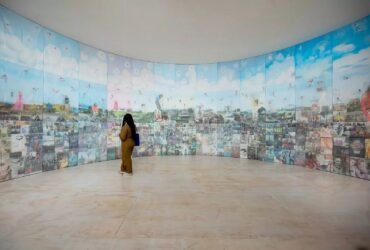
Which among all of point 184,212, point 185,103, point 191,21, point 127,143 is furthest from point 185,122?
point 184,212

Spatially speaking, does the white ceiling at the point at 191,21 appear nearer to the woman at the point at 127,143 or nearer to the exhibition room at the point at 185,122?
the exhibition room at the point at 185,122

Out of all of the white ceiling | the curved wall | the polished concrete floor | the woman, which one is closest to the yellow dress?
the woman

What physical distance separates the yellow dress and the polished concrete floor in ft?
2.05

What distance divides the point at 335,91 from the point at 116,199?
24.1 ft

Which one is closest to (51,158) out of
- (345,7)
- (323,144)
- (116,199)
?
(116,199)

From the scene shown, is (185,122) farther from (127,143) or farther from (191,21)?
(191,21)

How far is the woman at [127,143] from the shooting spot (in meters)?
7.53

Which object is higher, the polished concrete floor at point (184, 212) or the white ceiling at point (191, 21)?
the white ceiling at point (191, 21)

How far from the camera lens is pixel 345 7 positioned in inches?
246

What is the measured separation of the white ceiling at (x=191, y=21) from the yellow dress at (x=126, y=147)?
322 cm

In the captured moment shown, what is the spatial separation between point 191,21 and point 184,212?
211 inches

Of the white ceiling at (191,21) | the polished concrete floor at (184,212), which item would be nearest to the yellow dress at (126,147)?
the polished concrete floor at (184,212)

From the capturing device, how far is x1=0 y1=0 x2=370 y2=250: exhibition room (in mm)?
3633

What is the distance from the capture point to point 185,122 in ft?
40.9
